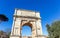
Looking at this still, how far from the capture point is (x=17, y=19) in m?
17.7

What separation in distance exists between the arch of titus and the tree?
639 centimetres

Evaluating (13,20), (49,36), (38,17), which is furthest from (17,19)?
(49,36)

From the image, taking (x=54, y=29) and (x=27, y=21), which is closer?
(x=27, y=21)

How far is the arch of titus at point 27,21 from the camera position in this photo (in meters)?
16.7

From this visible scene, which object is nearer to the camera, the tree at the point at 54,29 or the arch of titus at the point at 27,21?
the arch of titus at the point at 27,21

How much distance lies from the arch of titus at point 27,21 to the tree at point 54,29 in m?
6.39

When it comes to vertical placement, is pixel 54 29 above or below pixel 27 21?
below

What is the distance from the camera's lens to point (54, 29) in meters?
23.4

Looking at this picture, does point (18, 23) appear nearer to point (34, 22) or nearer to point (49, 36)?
point (34, 22)

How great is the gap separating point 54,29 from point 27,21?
28.5 feet

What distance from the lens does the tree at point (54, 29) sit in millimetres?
22125

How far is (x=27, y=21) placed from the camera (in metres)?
17.8

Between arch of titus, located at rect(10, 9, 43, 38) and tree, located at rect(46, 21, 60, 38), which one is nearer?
arch of titus, located at rect(10, 9, 43, 38)

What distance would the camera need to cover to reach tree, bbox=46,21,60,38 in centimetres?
2212
